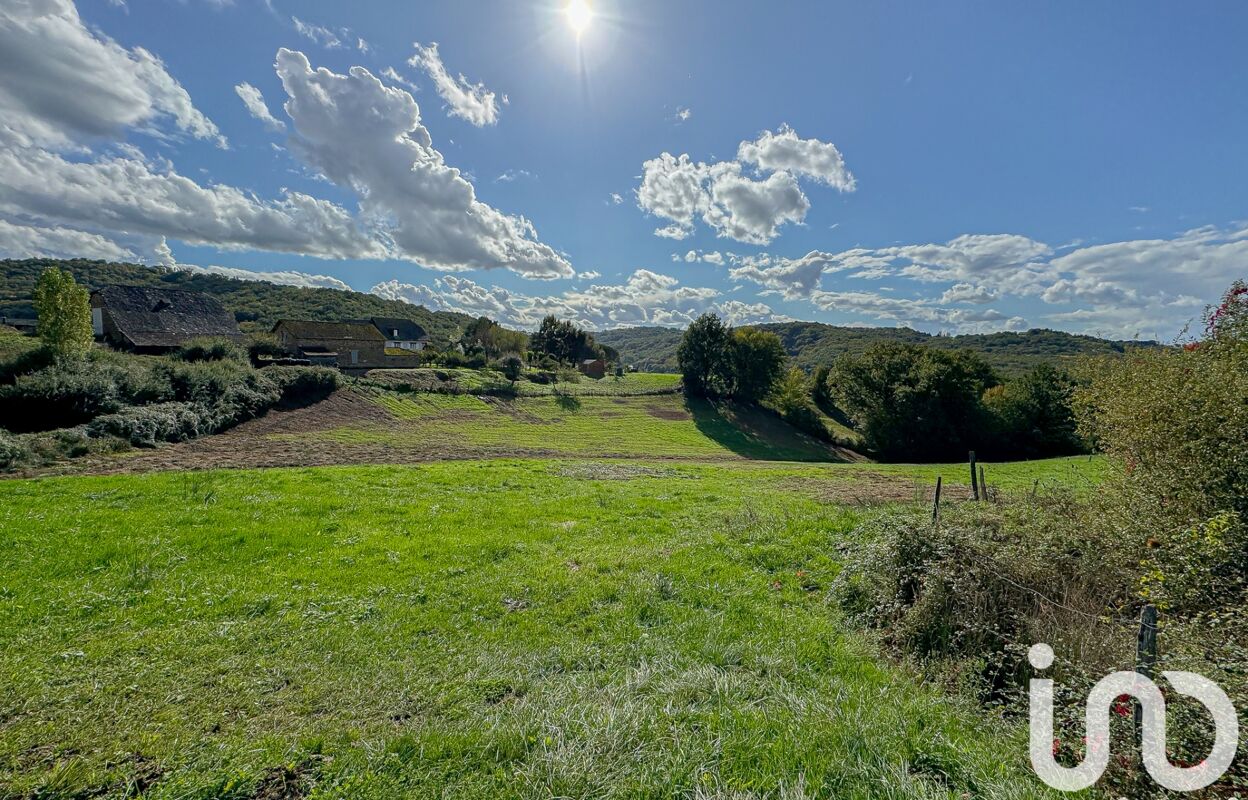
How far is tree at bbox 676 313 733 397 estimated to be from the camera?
53.8 m

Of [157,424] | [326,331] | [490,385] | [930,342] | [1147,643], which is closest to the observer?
[1147,643]

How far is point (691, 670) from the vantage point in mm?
4832

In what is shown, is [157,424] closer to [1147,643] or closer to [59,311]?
[59,311]

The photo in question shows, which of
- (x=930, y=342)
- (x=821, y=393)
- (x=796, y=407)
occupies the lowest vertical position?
(x=796, y=407)

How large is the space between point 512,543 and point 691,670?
5.00 metres

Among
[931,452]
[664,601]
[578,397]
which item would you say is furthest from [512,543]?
[931,452]

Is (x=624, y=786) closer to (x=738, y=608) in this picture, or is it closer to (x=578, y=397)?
(x=738, y=608)

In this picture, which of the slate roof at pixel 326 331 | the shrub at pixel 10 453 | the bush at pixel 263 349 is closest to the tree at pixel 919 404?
the shrub at pixel 10 453

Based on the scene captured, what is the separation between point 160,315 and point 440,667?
54.2m

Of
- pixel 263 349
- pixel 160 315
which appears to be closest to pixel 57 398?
pixel 263 349

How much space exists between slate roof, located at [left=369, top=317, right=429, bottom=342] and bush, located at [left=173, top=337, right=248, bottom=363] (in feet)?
136

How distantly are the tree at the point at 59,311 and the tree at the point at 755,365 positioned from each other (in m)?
51.1

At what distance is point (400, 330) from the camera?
76.4m

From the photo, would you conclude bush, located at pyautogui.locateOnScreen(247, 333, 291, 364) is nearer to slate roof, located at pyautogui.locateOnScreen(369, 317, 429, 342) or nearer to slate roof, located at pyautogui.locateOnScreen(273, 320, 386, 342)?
slate roof, located at pyautogui.locateOnScreen(273, 320, 386, 342)
